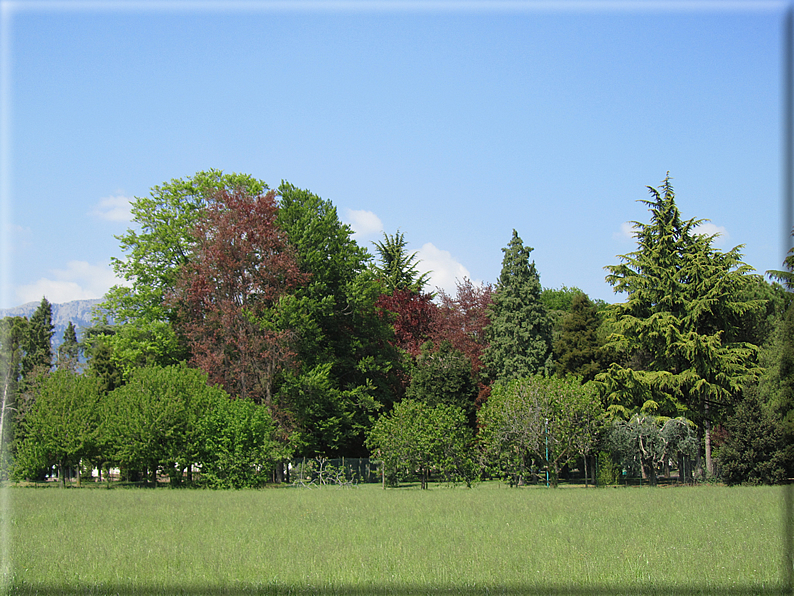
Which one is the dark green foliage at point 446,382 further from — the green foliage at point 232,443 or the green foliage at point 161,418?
the green foliage at point 161,418

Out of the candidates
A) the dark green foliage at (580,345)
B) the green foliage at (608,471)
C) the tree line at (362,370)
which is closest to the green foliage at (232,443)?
the tree line at (362,370)

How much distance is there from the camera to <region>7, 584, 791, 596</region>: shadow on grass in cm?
893

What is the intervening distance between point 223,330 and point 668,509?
22758 mm

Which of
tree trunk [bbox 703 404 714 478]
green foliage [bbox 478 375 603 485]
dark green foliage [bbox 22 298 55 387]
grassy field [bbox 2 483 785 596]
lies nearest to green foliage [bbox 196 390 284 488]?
grassy field [bbox 2 483 785 596]

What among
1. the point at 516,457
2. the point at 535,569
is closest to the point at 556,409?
the point at 516,457

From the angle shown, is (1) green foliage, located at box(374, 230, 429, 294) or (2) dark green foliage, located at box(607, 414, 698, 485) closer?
(2) dark green foliage, located at box(607, 414, 698, 485)

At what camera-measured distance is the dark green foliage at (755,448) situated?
3155 centimetres

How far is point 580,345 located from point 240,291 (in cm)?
1994

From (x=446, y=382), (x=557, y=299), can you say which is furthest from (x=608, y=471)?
(x=557, y=299)

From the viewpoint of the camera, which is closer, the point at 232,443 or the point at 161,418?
the point at 232,443

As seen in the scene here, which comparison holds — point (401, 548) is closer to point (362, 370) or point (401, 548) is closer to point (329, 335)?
point (362, 370)

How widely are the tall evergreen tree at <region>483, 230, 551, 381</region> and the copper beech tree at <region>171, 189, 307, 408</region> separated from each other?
14276mm

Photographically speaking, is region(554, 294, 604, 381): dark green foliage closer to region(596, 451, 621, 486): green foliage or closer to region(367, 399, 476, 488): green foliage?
region(596, 451, 621, 486): green foliage

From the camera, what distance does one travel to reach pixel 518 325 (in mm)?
43625
